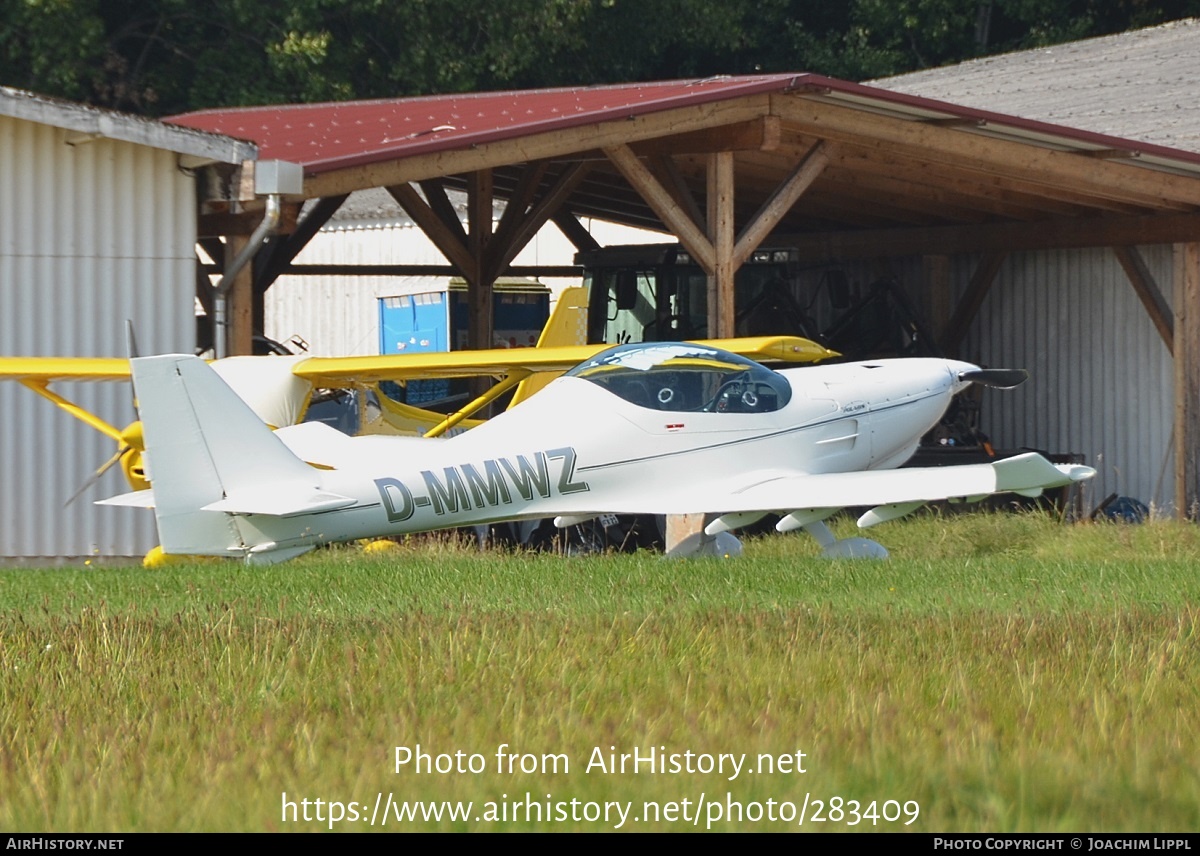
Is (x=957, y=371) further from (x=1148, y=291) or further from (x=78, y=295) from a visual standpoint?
(x=78, y=295)

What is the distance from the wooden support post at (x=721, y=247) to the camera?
48.7ft

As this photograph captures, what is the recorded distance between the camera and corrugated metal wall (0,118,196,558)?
1288 centimetres

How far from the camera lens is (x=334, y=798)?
4562mm

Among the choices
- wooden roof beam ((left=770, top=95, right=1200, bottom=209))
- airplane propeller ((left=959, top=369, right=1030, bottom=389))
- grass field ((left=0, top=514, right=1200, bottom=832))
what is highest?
wooden roof beam ((left=770, top=95, right=1200, bottom=209))

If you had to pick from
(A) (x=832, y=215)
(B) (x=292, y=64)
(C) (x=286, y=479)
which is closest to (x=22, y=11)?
(B) (x=292, y=64)

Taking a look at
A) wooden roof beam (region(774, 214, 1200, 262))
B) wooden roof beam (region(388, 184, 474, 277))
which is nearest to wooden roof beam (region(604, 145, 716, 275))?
wooden roof beam (region(388, 184, 474, 277))

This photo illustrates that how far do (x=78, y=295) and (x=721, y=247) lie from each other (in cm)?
552

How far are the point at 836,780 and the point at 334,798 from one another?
1389 mm

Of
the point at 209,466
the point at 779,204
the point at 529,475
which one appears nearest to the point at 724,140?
the point at 779,204

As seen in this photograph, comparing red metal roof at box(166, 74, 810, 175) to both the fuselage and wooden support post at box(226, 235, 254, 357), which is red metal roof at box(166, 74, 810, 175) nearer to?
wooden support post at box(226, 235, 254, 357)

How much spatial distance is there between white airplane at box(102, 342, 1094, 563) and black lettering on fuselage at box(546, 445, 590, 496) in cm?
1

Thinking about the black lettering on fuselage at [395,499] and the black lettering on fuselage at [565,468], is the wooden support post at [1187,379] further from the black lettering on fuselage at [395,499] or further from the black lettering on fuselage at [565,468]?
the black lettering on fuselage at [395,499]

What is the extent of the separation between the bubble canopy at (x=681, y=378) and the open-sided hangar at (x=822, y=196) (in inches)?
102
